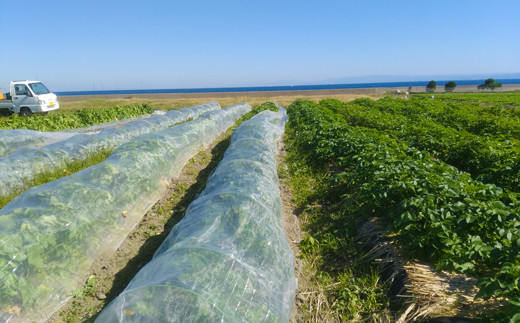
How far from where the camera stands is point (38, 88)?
17.8m

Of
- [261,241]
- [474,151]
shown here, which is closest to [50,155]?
[261,241]

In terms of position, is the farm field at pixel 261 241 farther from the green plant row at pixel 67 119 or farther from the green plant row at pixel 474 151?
the green plant row at pixel 67 119

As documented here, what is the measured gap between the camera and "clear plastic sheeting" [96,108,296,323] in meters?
2.19

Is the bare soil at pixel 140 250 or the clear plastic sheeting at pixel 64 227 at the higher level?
the clear plastic sheeting at pixel 64 227

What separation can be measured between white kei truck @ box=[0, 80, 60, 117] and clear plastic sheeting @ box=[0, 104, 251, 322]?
1503cm

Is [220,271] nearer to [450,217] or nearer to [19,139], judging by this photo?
[450,217]

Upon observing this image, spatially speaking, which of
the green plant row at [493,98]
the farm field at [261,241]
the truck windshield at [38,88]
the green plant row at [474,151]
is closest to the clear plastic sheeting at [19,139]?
the farm field at [261,241]

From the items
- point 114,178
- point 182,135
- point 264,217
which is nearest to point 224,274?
point 264,217

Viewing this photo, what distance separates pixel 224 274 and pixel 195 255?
1.04ft

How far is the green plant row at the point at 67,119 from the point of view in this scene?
12914 mm

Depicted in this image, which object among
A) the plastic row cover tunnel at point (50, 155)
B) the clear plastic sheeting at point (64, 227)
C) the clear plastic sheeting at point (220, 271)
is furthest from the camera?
the plastic row cover tunnel at point (50, 155)

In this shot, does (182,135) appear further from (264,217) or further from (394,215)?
(394,215)

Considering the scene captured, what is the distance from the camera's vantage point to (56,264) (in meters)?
3.49

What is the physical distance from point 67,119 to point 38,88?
4.51 m
